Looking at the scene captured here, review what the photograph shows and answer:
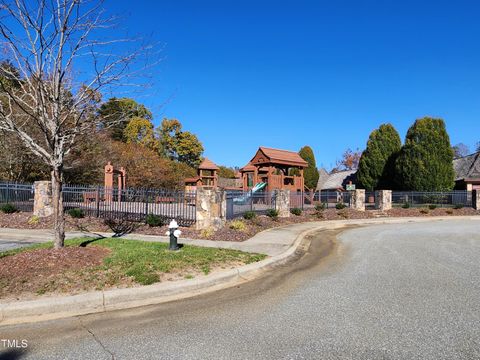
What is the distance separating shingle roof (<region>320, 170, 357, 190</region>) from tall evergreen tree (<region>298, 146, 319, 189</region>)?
2449mm

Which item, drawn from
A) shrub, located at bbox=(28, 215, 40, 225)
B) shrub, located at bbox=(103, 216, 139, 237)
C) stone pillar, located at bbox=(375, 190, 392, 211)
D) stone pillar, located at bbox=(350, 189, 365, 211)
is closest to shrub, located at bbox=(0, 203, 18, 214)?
shrub, located at bbox=(28, 215, 40, 225)

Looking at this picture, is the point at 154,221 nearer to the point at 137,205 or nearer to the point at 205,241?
the point at 205,241

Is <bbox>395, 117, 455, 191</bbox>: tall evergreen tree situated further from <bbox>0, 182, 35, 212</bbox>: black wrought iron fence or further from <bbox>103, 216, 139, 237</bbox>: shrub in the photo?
<bbox>0, 182, 35, 212</bbox>: black wrought iron fence

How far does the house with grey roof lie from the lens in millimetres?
34625

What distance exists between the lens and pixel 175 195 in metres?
14.4

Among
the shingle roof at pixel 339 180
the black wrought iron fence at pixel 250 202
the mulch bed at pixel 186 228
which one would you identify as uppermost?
the shingle roof at pixel 339 180

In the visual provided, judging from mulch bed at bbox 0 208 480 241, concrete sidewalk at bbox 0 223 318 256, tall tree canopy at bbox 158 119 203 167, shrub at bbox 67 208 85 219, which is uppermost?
tall tree canopy at bbox 158 119 203 167

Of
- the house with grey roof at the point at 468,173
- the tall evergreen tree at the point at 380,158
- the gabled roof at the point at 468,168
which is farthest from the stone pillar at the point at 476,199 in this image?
the tall evergreen tree at the point at 380,158

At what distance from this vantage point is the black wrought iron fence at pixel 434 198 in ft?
96.4

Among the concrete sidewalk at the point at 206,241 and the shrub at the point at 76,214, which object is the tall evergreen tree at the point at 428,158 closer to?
the concrete sidewalk at the point at 206,241

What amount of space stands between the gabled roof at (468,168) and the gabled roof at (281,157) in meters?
18.5

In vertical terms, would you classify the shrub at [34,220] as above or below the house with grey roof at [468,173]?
below

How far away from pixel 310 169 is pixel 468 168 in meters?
19.2

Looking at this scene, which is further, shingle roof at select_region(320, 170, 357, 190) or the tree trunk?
shingle roof at select_region(320, 170, 357, 190)
